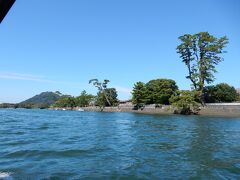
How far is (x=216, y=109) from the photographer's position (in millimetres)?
44812

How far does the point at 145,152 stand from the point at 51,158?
330 cm

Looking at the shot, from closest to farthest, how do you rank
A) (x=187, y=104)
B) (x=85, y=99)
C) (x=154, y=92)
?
1. (x=187, y=104)
2. (x=154, y=92)
3. (x=85, y=99)

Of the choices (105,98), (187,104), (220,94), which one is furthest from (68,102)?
(187,104)

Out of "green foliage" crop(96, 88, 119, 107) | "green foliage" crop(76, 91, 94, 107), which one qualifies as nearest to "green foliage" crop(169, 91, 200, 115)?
"green foliage" crop(96, 88, 119, 107)

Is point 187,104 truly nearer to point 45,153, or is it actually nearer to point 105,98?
point 45,153

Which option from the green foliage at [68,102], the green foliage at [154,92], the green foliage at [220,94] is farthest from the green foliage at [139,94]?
the green foliage at [68,102]

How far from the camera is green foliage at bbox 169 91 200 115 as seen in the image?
45.9m

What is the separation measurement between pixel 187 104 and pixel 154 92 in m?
17.8

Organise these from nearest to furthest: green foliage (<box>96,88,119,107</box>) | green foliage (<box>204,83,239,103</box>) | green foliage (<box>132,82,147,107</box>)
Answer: green foliage (<box>204,83,239,103</box>), green foliage (<box>132,82,147,107</box>), green foliage (<box>96,88,119,107</box>)

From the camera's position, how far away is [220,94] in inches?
2188

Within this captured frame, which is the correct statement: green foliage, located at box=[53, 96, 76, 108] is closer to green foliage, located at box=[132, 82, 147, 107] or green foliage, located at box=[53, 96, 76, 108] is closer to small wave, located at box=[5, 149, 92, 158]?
green foliage, located at box=[132, 82, 147, 107]

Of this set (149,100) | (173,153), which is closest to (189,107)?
(149,100)

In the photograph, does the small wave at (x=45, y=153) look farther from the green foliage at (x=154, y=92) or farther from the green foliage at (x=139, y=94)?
the green foliage at (x=139, y=94)

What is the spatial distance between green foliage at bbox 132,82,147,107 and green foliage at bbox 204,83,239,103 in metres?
15.8
